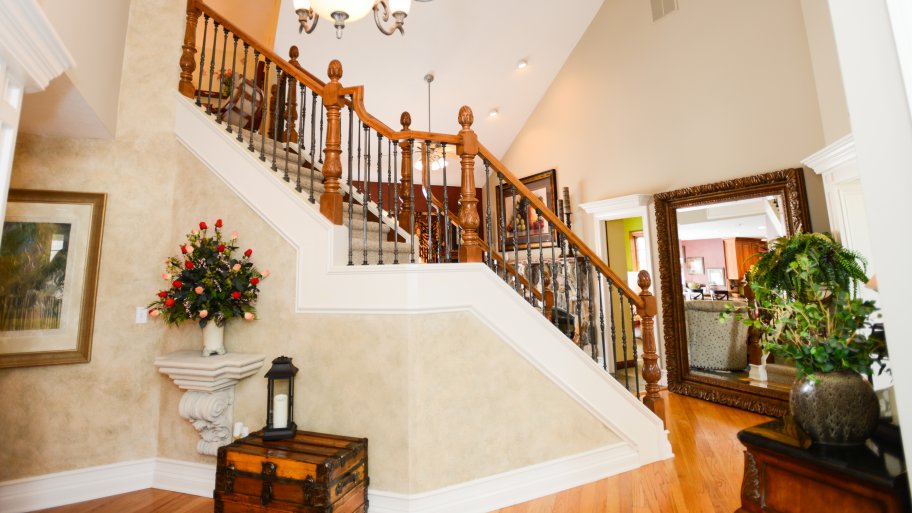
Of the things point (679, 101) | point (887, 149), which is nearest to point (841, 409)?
point (887, 149)

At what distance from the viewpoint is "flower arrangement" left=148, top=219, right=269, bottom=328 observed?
2.44 meters

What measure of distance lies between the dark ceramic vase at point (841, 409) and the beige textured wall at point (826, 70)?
9.10 feet

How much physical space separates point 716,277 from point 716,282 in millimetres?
54

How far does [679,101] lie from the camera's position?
4.74 metres

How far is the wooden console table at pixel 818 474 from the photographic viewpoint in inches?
40.1

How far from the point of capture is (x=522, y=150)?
23.5 feet

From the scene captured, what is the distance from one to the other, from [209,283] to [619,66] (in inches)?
212

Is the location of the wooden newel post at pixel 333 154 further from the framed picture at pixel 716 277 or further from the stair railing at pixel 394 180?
the framed picture at pixel 716 277

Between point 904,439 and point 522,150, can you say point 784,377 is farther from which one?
point 522,150

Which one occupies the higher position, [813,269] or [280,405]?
[813,269]

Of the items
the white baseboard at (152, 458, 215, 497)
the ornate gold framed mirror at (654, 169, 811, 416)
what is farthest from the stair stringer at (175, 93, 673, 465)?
the ornate gold framed mirror at (654, 169, 811, 416)

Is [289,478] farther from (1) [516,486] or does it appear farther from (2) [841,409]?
(2) [841,409]

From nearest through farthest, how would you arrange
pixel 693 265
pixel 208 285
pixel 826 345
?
pixel 826 345
pixel 208 285
pixel 693 265

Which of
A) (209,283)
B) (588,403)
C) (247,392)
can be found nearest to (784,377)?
(588,403)
